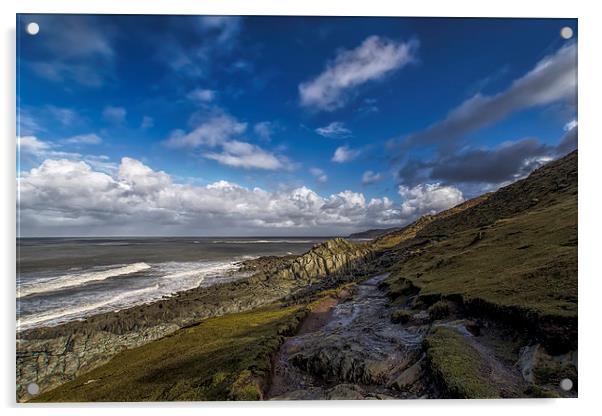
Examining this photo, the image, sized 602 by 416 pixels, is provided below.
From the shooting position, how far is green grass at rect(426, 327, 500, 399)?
6.51 meters

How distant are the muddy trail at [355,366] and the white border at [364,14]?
0.42m

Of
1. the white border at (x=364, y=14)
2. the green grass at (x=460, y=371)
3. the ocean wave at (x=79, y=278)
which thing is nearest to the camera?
the green grass at (x=460, y=371)

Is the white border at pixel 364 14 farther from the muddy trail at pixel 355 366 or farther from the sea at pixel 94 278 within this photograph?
the sea at pixel 94 278

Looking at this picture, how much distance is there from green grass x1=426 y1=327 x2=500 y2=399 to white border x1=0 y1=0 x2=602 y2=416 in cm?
130

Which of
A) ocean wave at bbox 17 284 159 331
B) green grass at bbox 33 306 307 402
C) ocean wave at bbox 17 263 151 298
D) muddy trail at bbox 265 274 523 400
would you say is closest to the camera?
muddy trail at bbox 265 274 523 400

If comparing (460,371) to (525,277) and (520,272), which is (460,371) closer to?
(525,277)

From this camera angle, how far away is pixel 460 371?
264 inches

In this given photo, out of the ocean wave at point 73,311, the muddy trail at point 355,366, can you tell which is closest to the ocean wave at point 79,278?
the ocean wave at point 73,311

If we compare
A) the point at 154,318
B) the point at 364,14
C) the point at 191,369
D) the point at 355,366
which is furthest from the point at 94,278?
the point at 364,14

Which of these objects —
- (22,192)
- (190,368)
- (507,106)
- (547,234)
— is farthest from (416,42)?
(190,368)

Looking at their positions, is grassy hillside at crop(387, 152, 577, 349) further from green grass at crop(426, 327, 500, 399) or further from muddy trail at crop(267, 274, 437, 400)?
muddy trail at crop(267, 274, 437, 400)

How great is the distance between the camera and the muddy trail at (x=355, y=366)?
710 centimetres

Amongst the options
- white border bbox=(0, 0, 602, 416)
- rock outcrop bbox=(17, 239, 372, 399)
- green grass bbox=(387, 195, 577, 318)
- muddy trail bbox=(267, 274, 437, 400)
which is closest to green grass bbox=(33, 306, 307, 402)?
white border bbox=(0, 0, 602, 416)

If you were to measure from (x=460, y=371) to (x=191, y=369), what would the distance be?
8302 mm
